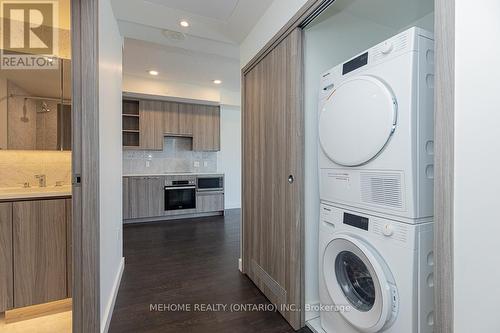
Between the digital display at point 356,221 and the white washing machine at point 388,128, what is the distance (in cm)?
5

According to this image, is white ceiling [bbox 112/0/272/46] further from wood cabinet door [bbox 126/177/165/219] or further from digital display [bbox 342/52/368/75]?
wood cabinet door [bbox 126/177/165/219]

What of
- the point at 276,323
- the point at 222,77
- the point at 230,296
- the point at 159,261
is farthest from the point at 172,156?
the point at 276,323

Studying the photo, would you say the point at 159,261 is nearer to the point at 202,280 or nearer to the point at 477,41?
the point at 202,280

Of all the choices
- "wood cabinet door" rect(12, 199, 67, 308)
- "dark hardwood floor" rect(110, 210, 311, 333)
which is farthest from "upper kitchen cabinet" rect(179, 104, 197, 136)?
"wood cabinet door" rect(12, 199, 67, 308)

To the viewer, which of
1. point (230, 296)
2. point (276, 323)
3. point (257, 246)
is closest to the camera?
point (276, 323)

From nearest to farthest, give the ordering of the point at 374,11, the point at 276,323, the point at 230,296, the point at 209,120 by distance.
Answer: the point at 276,323 → the point at 374,11 → the point at 230,296 → the point at 209,120

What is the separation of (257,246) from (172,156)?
143 inches

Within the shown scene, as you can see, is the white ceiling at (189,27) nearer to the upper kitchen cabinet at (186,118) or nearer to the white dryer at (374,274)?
the upper kitchen cabinet at (186,118)

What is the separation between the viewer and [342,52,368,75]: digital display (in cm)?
128

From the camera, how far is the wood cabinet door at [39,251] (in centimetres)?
171

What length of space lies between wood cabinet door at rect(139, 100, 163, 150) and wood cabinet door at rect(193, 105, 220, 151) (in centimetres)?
70

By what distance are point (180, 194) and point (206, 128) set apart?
1.53 meters

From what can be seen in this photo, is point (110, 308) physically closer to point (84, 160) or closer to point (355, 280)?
point (84, 160)

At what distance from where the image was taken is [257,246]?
2234 millimetres
